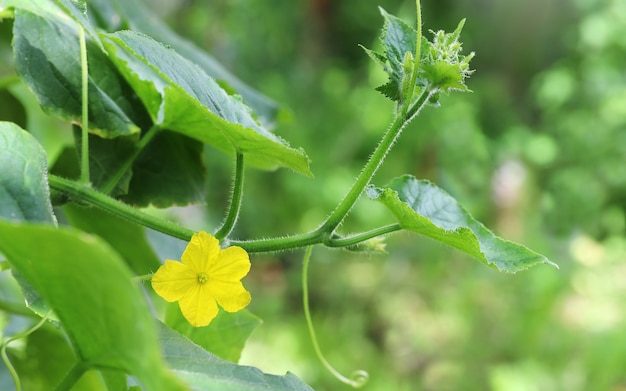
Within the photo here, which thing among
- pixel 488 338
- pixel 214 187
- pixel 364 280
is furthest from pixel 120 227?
pixel 214 187

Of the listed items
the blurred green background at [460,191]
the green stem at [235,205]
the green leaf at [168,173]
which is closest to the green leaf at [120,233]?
the green leaf at [168,173]

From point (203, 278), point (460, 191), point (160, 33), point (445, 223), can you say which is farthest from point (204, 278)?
point (460, 191)

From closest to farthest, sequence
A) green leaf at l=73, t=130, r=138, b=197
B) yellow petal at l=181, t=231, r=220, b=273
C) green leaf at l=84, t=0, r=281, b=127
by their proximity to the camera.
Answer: yellow petal at l=181, t=231, r=220, b=273, green leaf at l=73, t=130, r=138, b=197, green leaf at l=84, t=0, r=281, b=127

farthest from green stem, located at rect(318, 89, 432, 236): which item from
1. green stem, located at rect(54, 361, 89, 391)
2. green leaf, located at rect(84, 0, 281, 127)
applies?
green leaf, located at rect(84, 0, 281, 127)

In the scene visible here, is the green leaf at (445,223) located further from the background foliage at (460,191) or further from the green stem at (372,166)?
the background foliage at (460,191)

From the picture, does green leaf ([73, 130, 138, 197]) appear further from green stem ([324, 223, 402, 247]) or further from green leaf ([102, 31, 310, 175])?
green stem ([324, 223, 402, 247])

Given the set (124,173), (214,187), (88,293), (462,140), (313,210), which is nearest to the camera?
(88,293)

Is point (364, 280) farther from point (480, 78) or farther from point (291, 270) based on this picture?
point (480, 78)

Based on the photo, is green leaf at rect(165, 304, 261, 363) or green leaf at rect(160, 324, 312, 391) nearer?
green leaf at rect(160, 324, 312, 391)

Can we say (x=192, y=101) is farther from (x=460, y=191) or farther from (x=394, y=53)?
(x=460, y=191)
